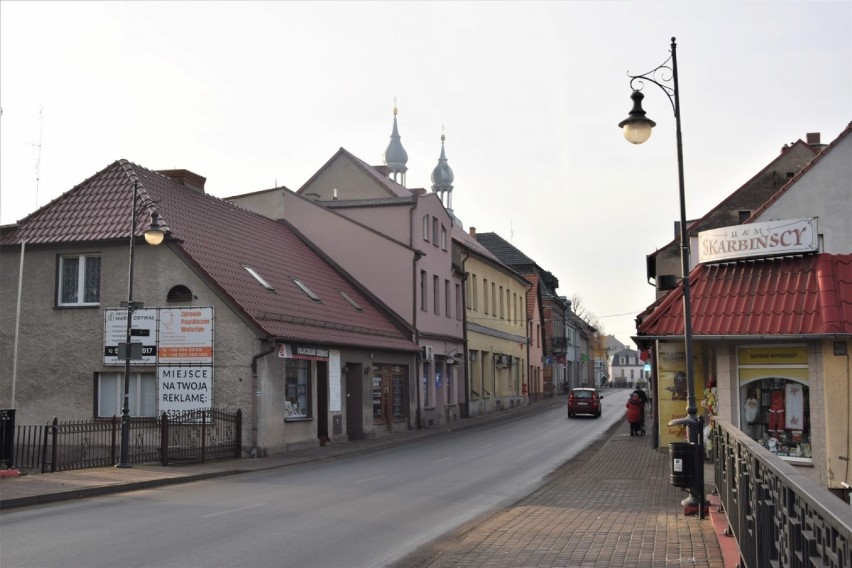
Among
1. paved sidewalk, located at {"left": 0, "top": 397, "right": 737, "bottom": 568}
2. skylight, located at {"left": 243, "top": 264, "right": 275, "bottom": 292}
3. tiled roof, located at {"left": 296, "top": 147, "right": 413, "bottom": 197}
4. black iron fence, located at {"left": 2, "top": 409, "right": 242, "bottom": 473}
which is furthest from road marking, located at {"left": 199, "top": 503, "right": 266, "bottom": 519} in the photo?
tiled roof, located at {"left": 296, "top": 147, "right": 413, "bottom": 197}

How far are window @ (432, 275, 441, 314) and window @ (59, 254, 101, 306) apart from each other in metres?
17.1

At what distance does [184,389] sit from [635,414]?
1517cm

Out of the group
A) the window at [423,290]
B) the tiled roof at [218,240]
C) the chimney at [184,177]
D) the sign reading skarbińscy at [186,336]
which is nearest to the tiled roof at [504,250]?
the window at [423,290]

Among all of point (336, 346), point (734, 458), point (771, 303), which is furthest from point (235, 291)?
point (734, 458)

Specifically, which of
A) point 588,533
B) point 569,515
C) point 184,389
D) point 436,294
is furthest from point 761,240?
point 436,294

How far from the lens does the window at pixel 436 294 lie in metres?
39.4

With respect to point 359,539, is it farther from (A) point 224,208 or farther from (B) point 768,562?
(A) point 224,208

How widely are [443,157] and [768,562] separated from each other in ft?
348

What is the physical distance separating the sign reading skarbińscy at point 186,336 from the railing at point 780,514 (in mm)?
16810

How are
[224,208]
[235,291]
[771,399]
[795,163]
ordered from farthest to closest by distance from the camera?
[795,163] < [224,208] < [235,291] < [771,399]

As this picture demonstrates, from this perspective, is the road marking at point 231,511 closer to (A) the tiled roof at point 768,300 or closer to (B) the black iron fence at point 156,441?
(B) the black iron fence at point 156,441

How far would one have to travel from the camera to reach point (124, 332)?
949 inches

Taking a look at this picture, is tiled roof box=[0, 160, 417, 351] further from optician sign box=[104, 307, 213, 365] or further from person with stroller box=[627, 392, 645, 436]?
person with stroller box=[627, 392, 645, 436]

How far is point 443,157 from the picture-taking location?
11031 centimetres
